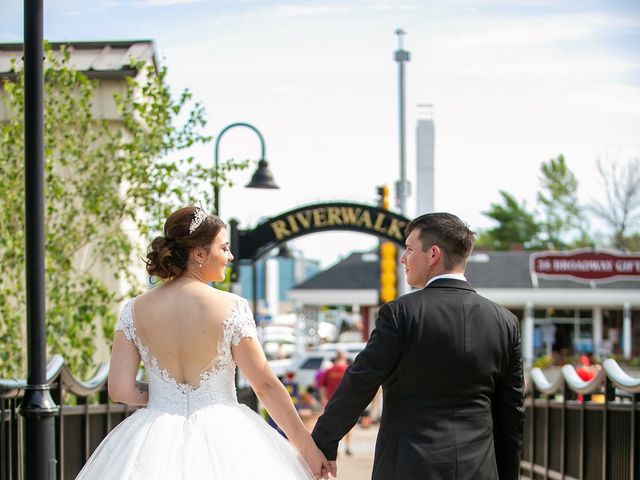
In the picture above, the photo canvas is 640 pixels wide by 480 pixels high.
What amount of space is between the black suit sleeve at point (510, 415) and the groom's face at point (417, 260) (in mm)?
414

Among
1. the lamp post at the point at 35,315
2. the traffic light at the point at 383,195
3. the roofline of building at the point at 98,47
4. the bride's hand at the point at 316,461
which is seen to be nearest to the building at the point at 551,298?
the traffic light at the point at 383,195

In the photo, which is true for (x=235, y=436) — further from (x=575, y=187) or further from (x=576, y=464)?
(x=575, y=187)

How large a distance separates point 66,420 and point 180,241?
4478 millimetres

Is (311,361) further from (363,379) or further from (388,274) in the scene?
(363,379)

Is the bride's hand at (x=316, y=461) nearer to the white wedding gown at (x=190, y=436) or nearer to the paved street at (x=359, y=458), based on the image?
the white wedding gown at (x=190, y=436)

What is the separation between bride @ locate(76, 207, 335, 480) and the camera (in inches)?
178

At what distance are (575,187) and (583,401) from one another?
61.7 m

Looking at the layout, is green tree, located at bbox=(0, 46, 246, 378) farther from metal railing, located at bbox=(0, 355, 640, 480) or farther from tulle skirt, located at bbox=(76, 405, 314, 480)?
tulle skirt, located at bbox=(76, 405, 314, 480)

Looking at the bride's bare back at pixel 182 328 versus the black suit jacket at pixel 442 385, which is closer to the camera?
the black suit jacket at pixel 442 385

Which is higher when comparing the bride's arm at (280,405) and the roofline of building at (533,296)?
the bride's arm at (280,405)

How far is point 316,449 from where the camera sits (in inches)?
188

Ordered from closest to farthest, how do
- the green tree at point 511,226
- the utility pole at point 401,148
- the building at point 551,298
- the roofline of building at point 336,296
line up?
the utility pole at point 401,148
the building at point 551,298
the roofline of building at point 336,296
the green tree at point 511,226

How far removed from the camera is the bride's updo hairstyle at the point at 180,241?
4.69m

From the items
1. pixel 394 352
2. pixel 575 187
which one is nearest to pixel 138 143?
pixel 394 352
